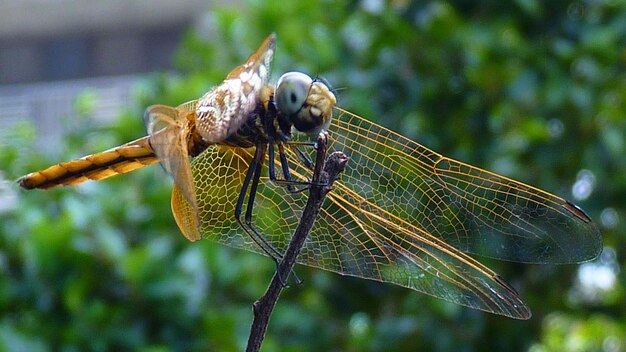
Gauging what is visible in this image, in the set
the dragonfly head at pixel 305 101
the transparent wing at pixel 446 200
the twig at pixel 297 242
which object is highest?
the transparent wing at pixel 446 200

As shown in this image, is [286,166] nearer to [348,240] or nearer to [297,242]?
[348,240]

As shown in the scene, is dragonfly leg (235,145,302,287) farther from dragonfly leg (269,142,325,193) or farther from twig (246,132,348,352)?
twig (246,132,348,352)

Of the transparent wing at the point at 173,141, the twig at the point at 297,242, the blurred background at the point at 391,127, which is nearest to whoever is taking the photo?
the twig at the point at 297,242

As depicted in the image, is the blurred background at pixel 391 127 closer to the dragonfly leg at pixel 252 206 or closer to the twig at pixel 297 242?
the dragonfly leg at pixel 252 206

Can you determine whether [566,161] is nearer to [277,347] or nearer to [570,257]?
[277,347]

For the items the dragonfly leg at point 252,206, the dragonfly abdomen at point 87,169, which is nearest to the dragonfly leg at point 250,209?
the dragonfly leg at point 252,206

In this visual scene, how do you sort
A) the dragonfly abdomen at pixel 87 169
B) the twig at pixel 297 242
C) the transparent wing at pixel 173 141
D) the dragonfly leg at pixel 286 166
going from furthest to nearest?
the dragonfly abdomen at pixel 87 169
the dragonfly leg at pixel 286 166
the transparent wing at pixel 173 141
the twig at pixel 297 242

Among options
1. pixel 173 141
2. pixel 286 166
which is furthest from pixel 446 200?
pixel 173 141

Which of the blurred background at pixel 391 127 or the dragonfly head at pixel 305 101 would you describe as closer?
the dragonfly head at pixel 305 101

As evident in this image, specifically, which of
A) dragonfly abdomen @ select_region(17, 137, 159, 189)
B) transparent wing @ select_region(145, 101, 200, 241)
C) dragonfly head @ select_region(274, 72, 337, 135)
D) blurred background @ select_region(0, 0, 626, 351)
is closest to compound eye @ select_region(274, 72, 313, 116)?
dragonfly head @ select_region(274, 72, 337, 135)

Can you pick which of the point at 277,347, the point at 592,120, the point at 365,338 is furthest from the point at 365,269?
the point at 592,120
